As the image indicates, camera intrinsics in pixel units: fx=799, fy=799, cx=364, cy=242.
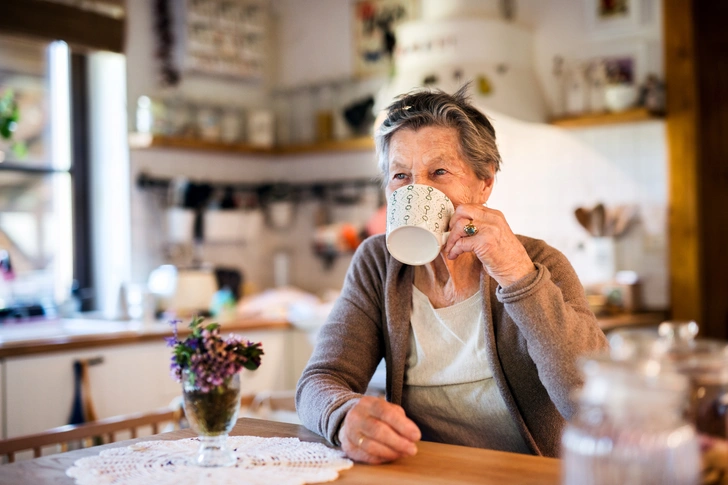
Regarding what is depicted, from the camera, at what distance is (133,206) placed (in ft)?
13.1

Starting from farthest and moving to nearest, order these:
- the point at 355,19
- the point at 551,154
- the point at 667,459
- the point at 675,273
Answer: the point at 355,19 → the point at 551,154 → the point at 675,273 → the point at 667,459

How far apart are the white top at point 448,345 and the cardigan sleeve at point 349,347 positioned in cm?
9

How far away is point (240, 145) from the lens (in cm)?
441

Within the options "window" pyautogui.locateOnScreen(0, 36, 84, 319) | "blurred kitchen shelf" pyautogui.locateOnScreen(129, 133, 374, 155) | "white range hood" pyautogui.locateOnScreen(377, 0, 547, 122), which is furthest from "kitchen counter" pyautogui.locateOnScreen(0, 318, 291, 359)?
"white range hood" pyautogui.locateOnScreen(377, 0, 547, 122)

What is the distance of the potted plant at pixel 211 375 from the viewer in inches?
44.4

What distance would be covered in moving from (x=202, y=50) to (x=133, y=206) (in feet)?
3.05

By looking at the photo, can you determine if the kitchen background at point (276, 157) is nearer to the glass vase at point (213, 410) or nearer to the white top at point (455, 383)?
the white top at point (455, 383)

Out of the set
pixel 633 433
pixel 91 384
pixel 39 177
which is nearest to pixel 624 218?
pixel 91 384

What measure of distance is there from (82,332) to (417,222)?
7.70 ft

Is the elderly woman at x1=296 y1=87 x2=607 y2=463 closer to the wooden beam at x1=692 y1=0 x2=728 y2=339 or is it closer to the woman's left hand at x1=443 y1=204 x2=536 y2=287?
the woman's left hand at x1=443 y1=204 x2=536 y2=287

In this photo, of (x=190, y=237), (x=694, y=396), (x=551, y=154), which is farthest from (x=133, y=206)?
(x=694, y=396)

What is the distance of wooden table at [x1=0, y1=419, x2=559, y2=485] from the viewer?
109 cm

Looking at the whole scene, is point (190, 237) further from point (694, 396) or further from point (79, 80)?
point (694, 396)

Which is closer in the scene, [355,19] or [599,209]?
[599,209]
